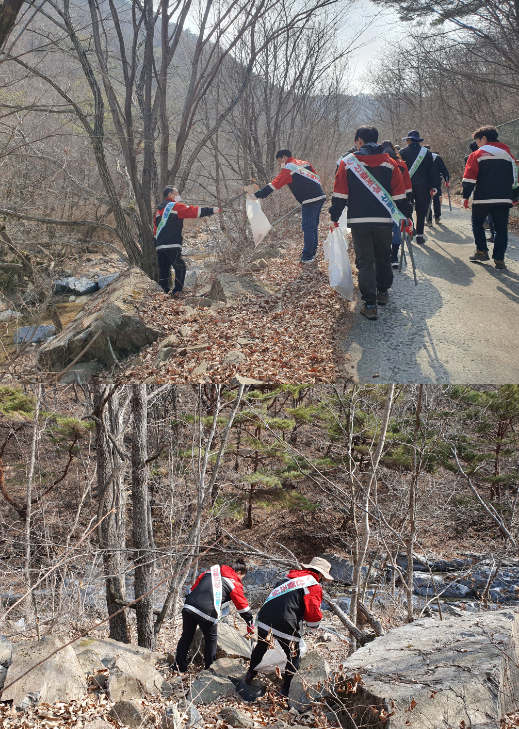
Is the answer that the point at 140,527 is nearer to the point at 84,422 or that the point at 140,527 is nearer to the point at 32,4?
the point at 84,422

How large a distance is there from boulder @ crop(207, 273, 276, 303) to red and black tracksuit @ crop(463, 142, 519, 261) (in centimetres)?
324

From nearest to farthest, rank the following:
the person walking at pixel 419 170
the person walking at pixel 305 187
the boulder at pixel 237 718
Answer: the boulder at pixel 237 718 → the person walking at pixel 305 187 → the person walking at pixel 419 170

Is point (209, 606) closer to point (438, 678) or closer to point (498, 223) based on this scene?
point (438, 678)

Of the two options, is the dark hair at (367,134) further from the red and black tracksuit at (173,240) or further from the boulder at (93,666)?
the boulder at (93,666)

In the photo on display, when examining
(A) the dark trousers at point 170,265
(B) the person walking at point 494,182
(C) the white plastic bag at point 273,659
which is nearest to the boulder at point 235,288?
(A) the dark trousers at point 170,265

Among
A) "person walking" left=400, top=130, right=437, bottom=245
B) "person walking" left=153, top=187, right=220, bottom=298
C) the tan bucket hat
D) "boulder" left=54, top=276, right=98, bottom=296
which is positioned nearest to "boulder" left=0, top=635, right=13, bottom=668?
the tan bucket hat

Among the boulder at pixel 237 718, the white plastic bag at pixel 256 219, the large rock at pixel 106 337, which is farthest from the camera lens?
the white plastic bag at pixel 256 219

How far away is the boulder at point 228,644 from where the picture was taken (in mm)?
5602

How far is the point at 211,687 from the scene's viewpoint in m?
4.67

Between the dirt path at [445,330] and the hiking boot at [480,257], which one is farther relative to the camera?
the hiking boot at [480,257]

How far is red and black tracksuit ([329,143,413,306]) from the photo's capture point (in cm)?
632

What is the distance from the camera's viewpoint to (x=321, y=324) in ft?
20.7

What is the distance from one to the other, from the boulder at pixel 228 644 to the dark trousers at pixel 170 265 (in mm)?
4801

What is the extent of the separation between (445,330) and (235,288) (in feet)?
9.81
